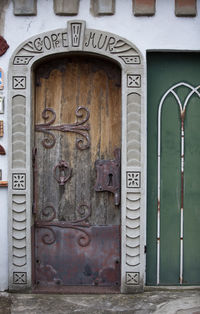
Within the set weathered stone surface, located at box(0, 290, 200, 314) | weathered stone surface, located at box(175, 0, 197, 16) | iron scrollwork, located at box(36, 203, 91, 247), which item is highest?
weathered stone surface, located at box(175, 0, 197, 16)

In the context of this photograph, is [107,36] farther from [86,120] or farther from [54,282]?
[54,282]

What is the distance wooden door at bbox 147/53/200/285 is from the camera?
15.6 feet

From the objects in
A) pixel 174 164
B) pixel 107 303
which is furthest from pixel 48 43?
pixel 107 303

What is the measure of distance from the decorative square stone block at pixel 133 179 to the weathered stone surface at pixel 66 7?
187 centimetres

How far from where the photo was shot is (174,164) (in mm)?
4770

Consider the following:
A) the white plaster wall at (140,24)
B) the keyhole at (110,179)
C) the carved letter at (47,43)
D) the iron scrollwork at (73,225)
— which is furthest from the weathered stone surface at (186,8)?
the iron scrollwork at (73,225)

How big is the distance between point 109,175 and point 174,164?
755 mm

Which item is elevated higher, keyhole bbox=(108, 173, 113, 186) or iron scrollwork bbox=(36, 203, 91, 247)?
keyhole bbox=(108, 173, 113, 186)

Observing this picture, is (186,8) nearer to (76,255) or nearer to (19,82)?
(19,82)

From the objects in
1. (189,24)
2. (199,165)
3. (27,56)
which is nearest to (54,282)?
(199,165)

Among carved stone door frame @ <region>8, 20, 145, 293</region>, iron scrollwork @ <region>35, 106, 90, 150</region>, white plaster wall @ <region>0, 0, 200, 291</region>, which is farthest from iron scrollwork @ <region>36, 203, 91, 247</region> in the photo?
white plaster wall @ <region>0, 0, 200, 291</region>

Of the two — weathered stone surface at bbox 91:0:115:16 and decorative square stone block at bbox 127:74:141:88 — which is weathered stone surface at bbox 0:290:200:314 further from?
weathered stone surface at bbox 91:0:115:16

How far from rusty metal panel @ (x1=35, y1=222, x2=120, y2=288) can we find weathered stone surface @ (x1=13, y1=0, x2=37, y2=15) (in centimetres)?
239

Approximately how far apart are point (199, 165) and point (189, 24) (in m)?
1.57
